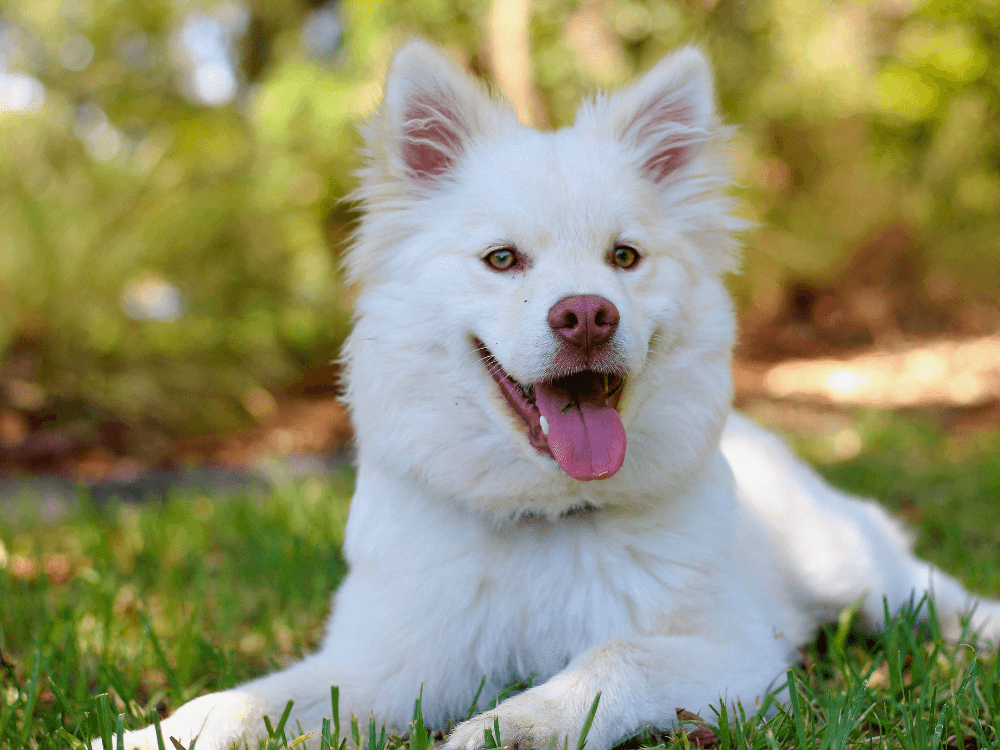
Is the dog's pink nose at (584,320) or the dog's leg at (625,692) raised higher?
the dog's pink nose at (584,320)

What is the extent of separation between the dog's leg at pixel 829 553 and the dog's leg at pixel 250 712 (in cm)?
151

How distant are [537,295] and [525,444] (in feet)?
1.38

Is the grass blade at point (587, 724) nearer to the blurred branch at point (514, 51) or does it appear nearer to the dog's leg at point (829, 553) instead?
the dog's leg at point (829, 553)

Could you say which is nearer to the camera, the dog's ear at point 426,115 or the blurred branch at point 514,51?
the dog's ear at point 426,115

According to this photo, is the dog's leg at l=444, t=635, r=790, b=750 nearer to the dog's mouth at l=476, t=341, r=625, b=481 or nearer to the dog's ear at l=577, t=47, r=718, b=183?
the dog's mouth at l=476, t=341, r=625, b=481

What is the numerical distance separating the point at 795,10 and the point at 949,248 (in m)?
4.96

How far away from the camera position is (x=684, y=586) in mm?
2346

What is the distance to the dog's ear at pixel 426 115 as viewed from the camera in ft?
8.63

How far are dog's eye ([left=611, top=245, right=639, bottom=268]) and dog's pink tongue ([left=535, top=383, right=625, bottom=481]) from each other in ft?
1.35

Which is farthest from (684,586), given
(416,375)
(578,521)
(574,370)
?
(416,375)

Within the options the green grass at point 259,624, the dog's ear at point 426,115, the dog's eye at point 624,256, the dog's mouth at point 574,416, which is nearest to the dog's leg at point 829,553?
the green grass at point 259,624

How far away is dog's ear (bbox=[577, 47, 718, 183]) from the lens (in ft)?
9.02

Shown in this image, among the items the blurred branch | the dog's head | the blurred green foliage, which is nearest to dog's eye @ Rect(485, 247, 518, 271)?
the dog's head

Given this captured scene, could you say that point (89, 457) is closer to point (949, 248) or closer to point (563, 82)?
point (563, 82)
